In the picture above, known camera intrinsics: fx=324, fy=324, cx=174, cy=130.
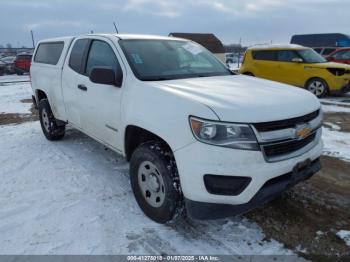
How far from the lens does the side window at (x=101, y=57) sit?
12.3 ft

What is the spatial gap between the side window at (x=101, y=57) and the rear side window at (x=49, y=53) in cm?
117

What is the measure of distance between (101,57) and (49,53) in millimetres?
2112

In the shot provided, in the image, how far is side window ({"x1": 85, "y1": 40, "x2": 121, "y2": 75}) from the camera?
3.73 meters

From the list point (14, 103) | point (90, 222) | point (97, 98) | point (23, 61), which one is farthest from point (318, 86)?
point (23, 61)

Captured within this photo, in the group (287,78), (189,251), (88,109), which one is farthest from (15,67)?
(189,251)

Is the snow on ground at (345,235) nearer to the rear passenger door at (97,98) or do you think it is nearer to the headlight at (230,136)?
the headlight at (230,136)

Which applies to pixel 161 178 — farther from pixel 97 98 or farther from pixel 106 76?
pixel 97 98

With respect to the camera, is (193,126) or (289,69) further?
(289,69)

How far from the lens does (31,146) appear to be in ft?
18.8

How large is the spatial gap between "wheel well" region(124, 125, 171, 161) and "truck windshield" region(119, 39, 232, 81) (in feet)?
1.73

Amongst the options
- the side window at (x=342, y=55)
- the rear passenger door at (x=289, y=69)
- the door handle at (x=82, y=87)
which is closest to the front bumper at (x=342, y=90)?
the rear passenger door at (x=289, y=69)

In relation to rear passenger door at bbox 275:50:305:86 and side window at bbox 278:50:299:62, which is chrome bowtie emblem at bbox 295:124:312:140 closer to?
rear passenger door at bbox 275:50:305:86

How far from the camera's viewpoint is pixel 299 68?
1065 centimetres

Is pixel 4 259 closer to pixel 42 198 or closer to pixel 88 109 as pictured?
pixel 42 198
